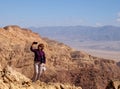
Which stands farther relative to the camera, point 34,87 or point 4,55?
point 4,55

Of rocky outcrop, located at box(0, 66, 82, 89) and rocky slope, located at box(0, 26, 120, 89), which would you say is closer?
rocky outcrop, located at box(0, 66, 82, 89)

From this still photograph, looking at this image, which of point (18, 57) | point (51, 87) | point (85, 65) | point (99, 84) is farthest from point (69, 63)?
point (51, 87)

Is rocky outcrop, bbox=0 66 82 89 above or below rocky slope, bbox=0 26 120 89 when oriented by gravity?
above

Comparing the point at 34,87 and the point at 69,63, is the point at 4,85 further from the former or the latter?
the point at 69,63

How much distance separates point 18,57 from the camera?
45562mm

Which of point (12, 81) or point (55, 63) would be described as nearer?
point (12, 81)

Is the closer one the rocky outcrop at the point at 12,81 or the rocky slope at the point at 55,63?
the rocky outcrop at the point at 12,81

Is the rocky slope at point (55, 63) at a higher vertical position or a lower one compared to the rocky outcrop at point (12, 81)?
lower

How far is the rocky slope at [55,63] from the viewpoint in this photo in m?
38.1

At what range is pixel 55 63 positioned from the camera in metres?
46.3

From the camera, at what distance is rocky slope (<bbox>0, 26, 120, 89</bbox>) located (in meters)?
38.1

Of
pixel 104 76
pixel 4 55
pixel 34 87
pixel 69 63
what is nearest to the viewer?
pixel 34 87

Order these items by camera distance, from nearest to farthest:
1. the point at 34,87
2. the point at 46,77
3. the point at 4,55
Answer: the point at 34,87 → the point at 46,77 → the point at 4,55

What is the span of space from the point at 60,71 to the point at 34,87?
31.6 m
